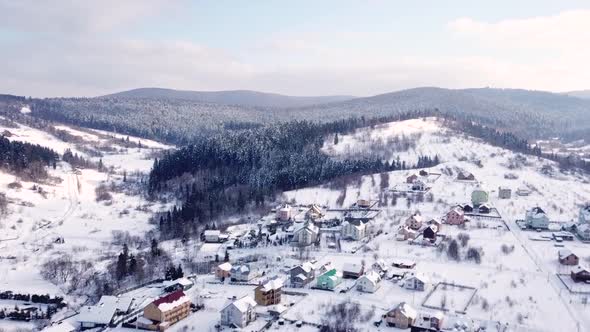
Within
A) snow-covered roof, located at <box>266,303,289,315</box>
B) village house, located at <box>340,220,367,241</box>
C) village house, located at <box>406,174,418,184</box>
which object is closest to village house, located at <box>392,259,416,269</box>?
village house, located at <box>340,220,367,241</box>

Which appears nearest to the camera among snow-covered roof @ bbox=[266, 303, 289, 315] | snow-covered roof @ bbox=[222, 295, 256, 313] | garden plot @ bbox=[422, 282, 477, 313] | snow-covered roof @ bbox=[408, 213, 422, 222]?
snow-covered roof @ bbox=[222, 295, 256, 313]

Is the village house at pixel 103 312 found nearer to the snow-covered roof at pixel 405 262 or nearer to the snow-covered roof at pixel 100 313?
the snow-covered roof at pixel 100 313

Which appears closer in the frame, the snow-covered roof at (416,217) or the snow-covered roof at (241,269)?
the snow-covered roof at (241,269)

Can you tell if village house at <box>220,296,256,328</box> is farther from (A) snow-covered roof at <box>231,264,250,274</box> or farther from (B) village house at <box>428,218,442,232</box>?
(B) village house at <box>428,218,442,232</box>

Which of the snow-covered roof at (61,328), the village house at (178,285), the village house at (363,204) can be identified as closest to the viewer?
the snow-covered roof at (61,328)

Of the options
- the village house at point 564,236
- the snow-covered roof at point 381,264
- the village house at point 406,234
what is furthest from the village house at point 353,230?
the village house at point 564,236

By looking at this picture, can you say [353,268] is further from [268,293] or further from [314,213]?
[314,213]
